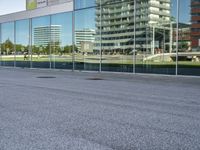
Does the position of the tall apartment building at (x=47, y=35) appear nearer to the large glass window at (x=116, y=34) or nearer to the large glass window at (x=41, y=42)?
the large glass window at (x=41, y=42)

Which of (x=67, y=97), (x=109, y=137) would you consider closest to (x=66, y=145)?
(x=109, y=137)

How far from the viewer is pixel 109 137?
700 cm

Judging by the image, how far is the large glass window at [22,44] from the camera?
129 feet

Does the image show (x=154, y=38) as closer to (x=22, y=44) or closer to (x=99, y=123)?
(x=99, y=123)

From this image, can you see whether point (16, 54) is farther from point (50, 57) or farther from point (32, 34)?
point (50, 57)

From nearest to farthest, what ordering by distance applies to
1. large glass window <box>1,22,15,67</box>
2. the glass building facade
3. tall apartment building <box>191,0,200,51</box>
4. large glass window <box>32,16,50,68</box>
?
1. tall apartment building <box>191,0,200,51</box>
2. the glass building facade
3. large glass window <box>32,16,50,68</box>
4. large glass window <box>1,22,15,67</box>

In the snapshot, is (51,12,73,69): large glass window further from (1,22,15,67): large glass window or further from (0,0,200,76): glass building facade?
(1,22,15,67): large glass window

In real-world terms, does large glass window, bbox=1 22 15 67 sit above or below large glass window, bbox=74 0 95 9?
below

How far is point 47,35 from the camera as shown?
36.1m

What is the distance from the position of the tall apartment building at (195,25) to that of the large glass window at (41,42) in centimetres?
1655

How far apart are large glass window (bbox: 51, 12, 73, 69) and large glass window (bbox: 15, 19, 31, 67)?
4812 millimetres

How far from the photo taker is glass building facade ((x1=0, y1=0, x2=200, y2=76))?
2332 centimetres

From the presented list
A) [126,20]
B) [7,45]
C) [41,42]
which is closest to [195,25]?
[126,20]

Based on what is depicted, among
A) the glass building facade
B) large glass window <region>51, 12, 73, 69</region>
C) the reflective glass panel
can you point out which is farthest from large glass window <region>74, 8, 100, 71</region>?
the reflective glass panel
